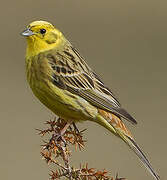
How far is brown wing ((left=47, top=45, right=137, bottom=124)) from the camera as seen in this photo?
5.50 metres

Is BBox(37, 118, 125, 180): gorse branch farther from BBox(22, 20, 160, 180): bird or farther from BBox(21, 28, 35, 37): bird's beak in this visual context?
BBox(21, 28, 35, 37): bird's beak

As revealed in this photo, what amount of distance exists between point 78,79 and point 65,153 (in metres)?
1.37

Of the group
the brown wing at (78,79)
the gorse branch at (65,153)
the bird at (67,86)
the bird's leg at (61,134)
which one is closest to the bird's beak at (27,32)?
the bird at (67,86)

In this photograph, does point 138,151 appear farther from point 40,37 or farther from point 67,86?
point 40,37

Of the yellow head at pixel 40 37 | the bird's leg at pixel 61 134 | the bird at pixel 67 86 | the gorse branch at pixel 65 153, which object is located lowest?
the gorse branch at pixel 65 153

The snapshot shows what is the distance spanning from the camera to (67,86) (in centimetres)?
557

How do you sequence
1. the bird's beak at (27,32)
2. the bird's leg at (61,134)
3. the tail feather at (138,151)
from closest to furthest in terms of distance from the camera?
the bird's leg at (61,134)
the tail feather at (138,151)
the bird's beak at (27,32)

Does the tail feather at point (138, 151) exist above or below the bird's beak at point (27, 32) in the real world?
below

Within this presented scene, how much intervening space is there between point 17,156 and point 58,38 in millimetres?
4577

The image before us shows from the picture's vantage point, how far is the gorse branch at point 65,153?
13.2 ft

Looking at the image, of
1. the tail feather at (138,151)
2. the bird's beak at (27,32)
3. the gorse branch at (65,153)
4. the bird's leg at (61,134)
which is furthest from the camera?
the bird's beak at (27,32)

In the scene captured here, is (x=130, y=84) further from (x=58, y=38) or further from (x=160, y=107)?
(x=58, y=38)

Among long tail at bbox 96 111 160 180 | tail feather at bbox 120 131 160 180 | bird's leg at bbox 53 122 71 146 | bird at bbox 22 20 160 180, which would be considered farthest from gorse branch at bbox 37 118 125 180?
tail feather at bbox 120 131 160 180

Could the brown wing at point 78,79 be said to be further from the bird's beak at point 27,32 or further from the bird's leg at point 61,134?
the bird's leg at point 61,134
